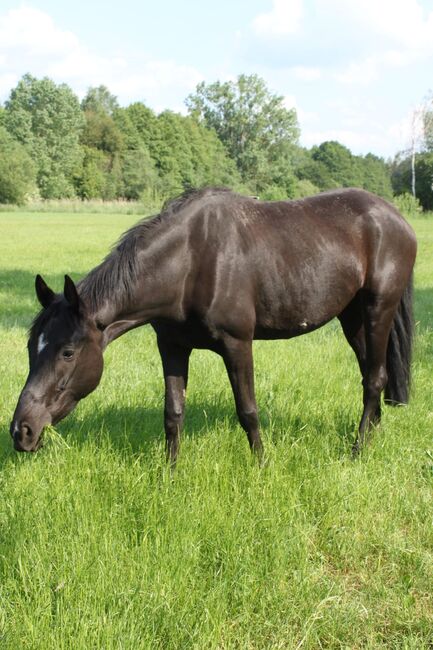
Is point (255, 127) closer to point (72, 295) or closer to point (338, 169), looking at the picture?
point (338, 169)

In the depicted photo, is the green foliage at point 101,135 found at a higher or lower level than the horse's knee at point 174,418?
higher

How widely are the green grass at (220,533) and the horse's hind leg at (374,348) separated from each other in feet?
0.55

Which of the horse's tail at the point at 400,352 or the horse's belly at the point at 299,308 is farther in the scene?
the horse's tail at the point at 400,352

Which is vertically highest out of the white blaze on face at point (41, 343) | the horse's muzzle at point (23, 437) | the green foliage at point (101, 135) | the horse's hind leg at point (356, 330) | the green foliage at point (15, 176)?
the green foliage at point (101, 135)

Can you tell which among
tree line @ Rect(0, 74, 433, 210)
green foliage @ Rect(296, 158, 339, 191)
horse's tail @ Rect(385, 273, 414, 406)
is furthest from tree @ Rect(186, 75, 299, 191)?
horse's tail @ Rect(385, 273, 414, 406)

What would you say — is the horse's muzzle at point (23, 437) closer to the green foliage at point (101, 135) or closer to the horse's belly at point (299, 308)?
the horse's belly at point (299, 308)

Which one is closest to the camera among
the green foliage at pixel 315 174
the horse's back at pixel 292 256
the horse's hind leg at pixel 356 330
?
the horse's back at pixel 292 256

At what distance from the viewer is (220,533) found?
3078 mm

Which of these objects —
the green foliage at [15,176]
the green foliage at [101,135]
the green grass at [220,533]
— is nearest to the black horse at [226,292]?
the green grass at [220,533]

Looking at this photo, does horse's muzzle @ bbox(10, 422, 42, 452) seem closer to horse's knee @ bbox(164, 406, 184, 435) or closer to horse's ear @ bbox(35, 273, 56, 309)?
horse's ear @ bbox(35, 273, 56, 309)

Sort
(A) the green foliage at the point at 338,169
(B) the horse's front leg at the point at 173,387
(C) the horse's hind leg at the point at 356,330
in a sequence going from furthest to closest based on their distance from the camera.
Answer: (A) the green foliage at the point at 338,169 < (C) the horse's hind leg at the point at 356,330 < (B) the horse's front leg at the point at 173,387

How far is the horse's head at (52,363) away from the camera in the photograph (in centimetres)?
315

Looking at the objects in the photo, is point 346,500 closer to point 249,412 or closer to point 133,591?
point 249,412

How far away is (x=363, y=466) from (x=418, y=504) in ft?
1.59
